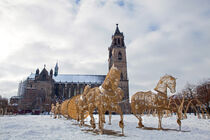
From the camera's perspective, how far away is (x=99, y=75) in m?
69.1

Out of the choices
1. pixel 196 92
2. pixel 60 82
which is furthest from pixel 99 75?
pixel 196 92

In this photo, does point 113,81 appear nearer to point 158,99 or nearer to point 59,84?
point 158,99

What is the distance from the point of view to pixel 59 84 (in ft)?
201

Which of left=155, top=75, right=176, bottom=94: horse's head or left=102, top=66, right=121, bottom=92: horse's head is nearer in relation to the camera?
left=102, top=66, right=121, bottom=92: horse's head

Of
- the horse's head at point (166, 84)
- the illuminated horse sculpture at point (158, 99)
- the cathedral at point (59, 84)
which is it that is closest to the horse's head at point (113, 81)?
the illuminated horse sculpture at point (158, 99)

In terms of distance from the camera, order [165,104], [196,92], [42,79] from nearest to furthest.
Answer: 1. [165,104]
2. [196,92]
3. [42,79]

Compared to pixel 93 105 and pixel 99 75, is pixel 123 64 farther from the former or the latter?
pixel 93 105

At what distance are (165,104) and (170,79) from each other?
1622mm

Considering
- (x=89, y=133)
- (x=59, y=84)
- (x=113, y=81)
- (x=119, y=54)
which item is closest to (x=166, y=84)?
(x=113, y=81)

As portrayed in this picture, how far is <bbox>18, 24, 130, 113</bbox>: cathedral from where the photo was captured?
49875 mm

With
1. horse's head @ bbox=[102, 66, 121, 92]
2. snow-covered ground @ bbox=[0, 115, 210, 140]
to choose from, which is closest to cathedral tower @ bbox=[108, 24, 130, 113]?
snow-covered ground @ bbox=[0, 115, 210, 140]

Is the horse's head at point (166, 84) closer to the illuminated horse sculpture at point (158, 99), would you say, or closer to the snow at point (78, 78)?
the illuminated horse sculpture at point (158, 99)

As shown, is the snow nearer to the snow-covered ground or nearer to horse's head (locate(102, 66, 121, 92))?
the snow-covered ground

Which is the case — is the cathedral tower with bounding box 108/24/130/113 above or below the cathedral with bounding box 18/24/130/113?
above
